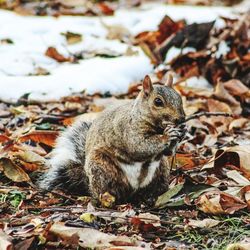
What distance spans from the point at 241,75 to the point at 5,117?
2.36 m

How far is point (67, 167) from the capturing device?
14.9 ft

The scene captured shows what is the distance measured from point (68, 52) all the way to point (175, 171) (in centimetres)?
297

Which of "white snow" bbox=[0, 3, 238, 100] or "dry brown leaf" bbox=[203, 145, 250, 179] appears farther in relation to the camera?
"white snow" bbox=[0, 3, 238, 100]

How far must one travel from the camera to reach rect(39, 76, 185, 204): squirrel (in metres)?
4.21

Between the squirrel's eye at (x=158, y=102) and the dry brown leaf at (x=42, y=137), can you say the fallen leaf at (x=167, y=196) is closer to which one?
the squirrel's eye at (x=158, y=102)

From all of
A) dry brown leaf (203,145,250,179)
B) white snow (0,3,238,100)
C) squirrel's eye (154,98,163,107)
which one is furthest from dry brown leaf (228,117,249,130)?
squirrel's eye (154,98,163,107)

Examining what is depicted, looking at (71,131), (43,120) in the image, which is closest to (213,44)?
(43,120)

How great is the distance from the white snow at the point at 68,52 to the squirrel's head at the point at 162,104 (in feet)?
6.79

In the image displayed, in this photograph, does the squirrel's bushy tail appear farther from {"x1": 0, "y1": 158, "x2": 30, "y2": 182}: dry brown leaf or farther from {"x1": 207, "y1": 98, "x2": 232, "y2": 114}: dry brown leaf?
{"x1": 207, "y1": 98, "x2": 232, "y2": 114}: dry brown leaf

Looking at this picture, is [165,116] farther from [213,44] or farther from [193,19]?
[193,19]

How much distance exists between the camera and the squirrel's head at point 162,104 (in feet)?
13.7

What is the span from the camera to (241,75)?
275 inches

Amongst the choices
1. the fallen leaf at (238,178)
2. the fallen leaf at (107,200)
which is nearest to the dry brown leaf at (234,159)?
the fallen leaf at (238,178)

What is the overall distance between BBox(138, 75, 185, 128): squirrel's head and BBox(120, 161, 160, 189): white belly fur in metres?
0.27
